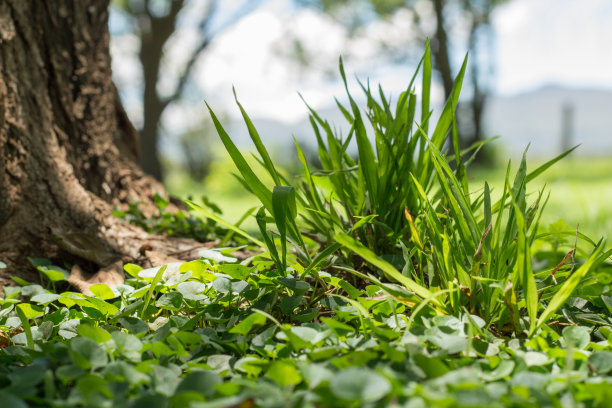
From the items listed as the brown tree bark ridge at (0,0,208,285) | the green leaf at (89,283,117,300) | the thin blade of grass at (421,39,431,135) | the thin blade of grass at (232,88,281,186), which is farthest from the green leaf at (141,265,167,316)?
the thin blade of grass at (421,39,431,135)

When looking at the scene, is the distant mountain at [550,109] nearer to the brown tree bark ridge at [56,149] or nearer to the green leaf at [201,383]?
the brown tree bark ridge at [56,149]

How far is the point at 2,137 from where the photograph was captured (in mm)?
1812

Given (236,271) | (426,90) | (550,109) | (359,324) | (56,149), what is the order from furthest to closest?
(550,109)
(56,149)
(426,90)
(236,271)
(359,324)

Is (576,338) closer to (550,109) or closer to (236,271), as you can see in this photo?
(236,271)

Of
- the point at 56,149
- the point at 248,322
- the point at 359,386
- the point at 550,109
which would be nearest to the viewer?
the point at 359,386

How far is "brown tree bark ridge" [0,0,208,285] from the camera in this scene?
179 centimetres

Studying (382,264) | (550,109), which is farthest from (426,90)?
(550,109)

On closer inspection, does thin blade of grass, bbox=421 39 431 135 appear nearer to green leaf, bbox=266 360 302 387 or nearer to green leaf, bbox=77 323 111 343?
green leaf, bbox=266 360 302 387

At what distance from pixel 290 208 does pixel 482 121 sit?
1436 centimetres

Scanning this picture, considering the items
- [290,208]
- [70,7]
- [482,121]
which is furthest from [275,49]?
[290,208]

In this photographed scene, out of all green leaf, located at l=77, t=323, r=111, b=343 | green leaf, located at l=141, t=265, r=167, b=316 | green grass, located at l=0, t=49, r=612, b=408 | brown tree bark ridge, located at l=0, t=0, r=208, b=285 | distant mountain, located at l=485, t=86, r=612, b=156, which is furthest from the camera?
distant mountain, located at l=485, t=86, r=612, b=156

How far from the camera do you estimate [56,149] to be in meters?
1.94

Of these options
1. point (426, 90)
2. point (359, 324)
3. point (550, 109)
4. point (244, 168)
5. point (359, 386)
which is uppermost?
point (426, 90)

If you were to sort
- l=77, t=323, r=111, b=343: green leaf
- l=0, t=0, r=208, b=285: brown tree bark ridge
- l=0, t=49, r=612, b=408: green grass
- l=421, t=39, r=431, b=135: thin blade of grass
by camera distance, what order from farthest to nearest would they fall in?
l=0, t=0, r=208, b=285: brown tree bark ridge, l=421, t=39, r=431, b=135: thin blade of grass, l=77, t=323, r=111, b=343: green leaf, l=0, t=49, r=612, b=408: green grass
